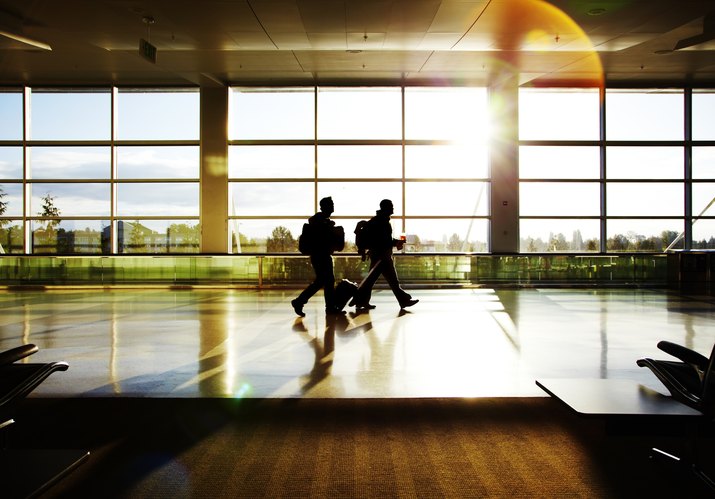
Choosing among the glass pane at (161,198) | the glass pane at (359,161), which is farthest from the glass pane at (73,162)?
the glass pane at (359,161)

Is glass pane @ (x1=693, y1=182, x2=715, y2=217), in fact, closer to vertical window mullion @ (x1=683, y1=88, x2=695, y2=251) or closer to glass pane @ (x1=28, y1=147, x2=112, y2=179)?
vertical window mullion @ (x1=683, y1=88, x2=695, y2=251)

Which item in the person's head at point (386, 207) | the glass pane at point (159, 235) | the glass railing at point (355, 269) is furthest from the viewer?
the glass pane at point (159, 235)

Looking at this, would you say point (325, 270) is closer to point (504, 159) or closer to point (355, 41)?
point (355, 41)

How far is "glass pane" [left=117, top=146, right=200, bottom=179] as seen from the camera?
1383 centimetres

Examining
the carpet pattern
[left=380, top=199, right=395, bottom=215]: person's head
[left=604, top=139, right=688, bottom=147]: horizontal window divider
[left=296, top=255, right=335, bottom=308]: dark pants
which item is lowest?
the carpet pattern

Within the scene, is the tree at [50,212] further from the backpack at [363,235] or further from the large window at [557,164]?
the large window at [557,164]

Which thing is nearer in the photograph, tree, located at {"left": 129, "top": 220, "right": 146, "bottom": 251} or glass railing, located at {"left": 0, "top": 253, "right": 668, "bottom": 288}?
glass railing, located at {"left": 0, "top": 253, "right": 668, "bottom": 288}

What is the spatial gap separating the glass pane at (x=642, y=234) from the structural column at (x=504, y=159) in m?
2.80

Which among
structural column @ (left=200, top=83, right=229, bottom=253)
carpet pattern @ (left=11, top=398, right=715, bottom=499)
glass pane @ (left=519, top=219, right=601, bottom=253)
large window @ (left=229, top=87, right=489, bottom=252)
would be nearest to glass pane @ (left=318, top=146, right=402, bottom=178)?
large window @ (left=229, top=87, right=489, bottom=252)

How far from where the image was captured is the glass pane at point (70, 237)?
14125 mm

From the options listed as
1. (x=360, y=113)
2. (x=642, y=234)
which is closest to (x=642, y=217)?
(x=642, y=234)

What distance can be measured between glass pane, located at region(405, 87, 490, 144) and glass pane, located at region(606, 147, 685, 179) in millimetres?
3603

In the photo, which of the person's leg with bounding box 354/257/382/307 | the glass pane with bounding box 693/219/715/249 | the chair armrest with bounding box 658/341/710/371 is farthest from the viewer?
the glass pane with bounding box 693/219/715/249

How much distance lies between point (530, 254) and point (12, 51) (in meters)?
13.1
